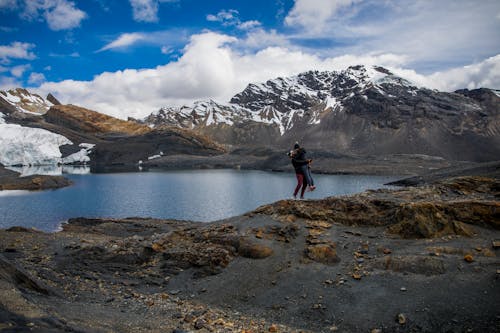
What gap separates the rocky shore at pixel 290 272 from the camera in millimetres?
11023

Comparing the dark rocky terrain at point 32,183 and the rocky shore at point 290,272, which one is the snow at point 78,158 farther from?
the rocky shore at point 290,272

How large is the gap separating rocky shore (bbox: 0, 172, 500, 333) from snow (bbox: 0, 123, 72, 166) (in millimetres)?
159374

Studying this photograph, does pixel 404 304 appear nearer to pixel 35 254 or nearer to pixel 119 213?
pixel 35 254

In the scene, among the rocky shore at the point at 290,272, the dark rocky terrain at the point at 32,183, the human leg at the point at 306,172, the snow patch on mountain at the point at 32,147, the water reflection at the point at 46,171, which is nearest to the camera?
the rocky shore at the point at 290,272

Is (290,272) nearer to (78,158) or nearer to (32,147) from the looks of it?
(32,147)

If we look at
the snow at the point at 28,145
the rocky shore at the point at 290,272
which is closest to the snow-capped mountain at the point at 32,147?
the snow at the point at 28,145

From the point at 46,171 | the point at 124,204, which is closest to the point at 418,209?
the point at 124,204

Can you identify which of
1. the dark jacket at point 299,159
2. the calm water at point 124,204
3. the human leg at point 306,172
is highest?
the dark jacket at point 299,159

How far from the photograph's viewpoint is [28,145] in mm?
163250

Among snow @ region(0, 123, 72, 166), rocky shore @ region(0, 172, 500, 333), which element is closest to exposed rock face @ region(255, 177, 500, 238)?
rocky shore @ region(0, 172, 500, 333)

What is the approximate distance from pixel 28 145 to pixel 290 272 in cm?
17698

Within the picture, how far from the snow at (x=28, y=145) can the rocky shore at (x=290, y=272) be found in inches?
6275

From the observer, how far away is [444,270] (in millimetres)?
13031

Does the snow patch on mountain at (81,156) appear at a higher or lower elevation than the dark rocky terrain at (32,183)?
higher
